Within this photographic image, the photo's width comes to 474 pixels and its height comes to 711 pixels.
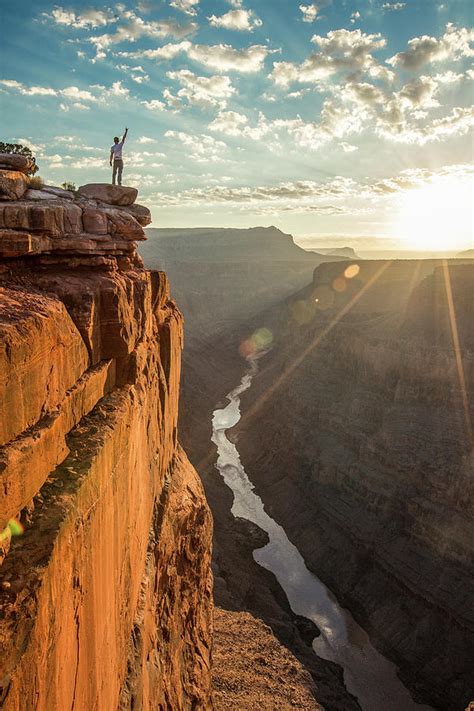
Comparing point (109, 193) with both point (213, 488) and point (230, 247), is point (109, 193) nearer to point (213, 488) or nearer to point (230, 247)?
point (213, 488)

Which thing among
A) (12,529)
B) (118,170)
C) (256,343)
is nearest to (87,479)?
(12,529)

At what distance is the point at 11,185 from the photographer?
901cm

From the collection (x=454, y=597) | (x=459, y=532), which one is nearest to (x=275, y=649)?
(x=454, y=597)

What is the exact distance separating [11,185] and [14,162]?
80 cm

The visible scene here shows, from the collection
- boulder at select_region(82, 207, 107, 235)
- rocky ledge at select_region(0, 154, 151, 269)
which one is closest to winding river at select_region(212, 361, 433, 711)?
rocky ledge at select_region(0, 154, 151, 269)

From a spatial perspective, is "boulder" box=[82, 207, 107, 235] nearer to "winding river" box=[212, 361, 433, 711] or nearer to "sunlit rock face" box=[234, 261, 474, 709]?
"winding river" box=[212, 361, 433, 711]

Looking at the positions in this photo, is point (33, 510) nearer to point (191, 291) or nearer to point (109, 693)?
point (109, 693)

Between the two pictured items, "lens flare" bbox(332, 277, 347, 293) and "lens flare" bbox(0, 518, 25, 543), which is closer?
"lens flare" bbox(0, 518, 25, 543)

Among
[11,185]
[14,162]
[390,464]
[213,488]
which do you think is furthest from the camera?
[213,488]

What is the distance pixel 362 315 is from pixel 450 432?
A: 25.7m

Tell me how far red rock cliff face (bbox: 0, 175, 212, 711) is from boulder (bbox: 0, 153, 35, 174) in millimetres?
722

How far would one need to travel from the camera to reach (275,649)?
22.8 metres

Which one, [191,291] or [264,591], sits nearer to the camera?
[264,591]

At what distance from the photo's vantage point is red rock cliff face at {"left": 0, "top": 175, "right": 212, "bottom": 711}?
171 inches
